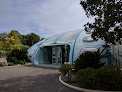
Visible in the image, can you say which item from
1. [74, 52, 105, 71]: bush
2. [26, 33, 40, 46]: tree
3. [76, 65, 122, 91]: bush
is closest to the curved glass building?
[74, 52, 105, 71]: bush

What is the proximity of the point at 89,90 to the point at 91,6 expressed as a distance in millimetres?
4377

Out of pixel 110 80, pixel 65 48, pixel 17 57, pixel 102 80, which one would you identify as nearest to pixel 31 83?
pixel 102 80

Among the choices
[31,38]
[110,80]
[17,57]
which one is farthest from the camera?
[31,38]

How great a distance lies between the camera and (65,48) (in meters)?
13.7

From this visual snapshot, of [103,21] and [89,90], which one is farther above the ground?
[103,21]

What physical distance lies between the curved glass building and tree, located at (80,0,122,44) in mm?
5910

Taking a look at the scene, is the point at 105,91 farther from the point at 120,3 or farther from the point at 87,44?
the point at 87,44

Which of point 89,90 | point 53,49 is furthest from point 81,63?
point 53,49

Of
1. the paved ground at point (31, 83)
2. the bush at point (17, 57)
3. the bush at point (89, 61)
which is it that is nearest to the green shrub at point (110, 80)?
the paved ground at point (31, 83)

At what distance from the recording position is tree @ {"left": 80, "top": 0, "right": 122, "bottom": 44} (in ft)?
20.2

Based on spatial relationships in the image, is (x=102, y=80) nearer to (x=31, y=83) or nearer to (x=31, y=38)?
(x=31, y=83)

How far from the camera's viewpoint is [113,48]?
1184 cm

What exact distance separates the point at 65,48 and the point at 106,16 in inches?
310

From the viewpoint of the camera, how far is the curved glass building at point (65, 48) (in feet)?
43.0
